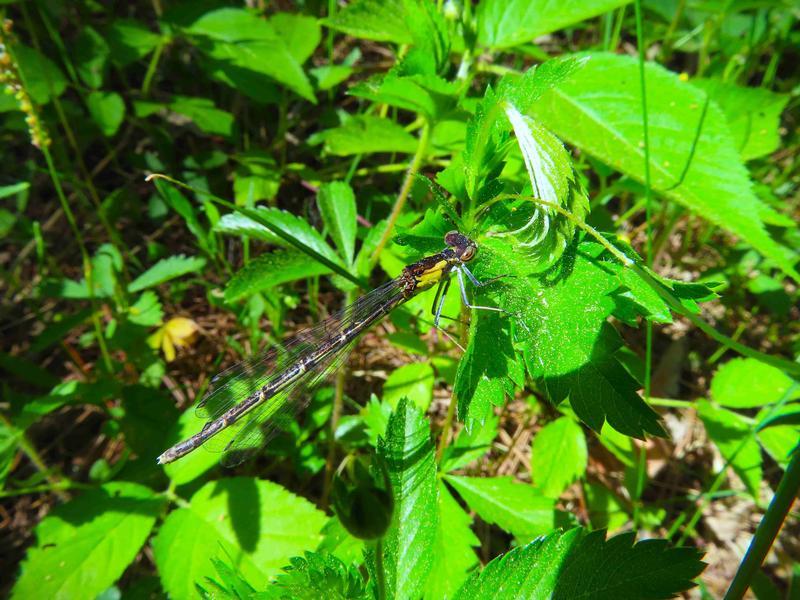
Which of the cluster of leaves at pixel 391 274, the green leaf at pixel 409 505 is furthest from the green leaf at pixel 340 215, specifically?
the green leaf at pixel 409 505

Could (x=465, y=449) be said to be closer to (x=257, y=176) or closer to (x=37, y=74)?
(x=257, y=176)

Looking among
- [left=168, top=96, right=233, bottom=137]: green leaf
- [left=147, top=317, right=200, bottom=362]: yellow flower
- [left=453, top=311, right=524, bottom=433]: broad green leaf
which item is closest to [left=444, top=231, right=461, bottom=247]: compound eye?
[left=453, top=311, right=524, bottom=433]: broad green leaf

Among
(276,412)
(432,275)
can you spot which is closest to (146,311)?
(276,412)

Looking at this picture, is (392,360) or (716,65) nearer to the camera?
(392,360)

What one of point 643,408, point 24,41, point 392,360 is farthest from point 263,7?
point 643,408

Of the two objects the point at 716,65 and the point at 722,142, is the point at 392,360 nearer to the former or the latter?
the point at 722,142

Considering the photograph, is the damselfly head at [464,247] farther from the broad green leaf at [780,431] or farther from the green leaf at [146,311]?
the green leaf at [146,311]
